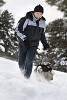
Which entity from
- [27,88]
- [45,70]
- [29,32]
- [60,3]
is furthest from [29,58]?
[60,3]

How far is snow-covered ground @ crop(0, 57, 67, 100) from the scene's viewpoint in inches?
316

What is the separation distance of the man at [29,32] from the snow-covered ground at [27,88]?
0.48 metres

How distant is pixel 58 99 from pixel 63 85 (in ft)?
5.75

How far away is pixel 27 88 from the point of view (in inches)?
339

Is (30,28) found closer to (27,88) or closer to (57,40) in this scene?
(27,88)

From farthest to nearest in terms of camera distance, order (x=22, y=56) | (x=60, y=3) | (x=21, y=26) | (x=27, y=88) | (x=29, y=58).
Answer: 1. (x=60, y=3)
2. (x=22, y=56)
3. (x=29, y=58)
4. (x=21, y=26)
5. (x=27, y=88)

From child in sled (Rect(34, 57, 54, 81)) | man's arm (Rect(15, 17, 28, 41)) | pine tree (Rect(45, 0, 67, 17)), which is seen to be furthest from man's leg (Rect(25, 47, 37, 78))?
pine tree (Rect(45, 0, 67, 17))

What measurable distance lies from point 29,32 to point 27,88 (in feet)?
5.40

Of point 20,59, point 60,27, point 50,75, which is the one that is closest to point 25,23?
point 20,59

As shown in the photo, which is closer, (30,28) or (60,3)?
(30,28)

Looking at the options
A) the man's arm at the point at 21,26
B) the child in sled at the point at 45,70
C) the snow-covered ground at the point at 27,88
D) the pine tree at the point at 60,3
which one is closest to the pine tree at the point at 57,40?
the pine tree at the point at 60,3

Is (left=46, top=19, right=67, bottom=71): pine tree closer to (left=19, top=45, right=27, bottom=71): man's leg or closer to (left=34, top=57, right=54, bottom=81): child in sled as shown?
(left=34, top=57, right=54, bottom=81): child in sled

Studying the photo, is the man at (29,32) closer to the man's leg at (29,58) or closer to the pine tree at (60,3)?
the man's leg at (29,58)

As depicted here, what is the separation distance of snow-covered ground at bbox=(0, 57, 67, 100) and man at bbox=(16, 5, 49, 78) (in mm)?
477
